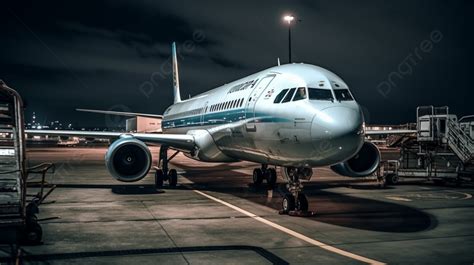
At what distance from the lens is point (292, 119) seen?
10477 millimetres

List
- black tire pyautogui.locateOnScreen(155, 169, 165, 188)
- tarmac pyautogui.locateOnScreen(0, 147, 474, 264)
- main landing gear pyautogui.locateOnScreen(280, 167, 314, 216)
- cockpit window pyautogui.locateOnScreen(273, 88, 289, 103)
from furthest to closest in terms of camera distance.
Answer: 1. black tire pyautogui.locateOnScreen(155, 169, 165, 188)
2. main landing gear pyautogui.locateOnScreen(280, 167, 314, 216)
3. cockpit window pyautogui.locateOnScreen(273, 88, 289, 103)
4. tarmac pyautogui.locateOnScreen(0, 147, 474, 264)

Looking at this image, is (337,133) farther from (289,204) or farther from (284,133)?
(289,204)

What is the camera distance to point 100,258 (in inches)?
293

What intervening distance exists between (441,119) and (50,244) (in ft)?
59.4

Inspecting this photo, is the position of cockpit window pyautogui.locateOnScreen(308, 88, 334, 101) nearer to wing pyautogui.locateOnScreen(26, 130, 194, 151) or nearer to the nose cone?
the nose cone

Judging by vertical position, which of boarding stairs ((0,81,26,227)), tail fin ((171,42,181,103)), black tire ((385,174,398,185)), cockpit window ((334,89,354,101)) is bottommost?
black tire ((385,174,398,185))

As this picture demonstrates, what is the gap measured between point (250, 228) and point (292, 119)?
279 centimetres

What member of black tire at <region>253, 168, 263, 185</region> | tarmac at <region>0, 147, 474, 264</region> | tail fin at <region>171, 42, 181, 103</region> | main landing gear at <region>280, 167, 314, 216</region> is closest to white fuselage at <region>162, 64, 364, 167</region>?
main landing gear at <region>280, 167, 314, 216</region>

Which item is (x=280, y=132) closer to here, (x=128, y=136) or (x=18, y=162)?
(x=18, y=162)

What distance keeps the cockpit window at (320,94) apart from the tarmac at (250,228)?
3.09 metres

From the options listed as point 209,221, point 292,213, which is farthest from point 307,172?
point 209,221

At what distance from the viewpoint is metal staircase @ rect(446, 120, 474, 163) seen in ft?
62.9

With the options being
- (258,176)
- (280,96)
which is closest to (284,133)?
(280,96)

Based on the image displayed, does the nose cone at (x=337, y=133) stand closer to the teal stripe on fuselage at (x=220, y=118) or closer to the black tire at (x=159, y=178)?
the teal stripe on fuselage at (x=220, y=118)
